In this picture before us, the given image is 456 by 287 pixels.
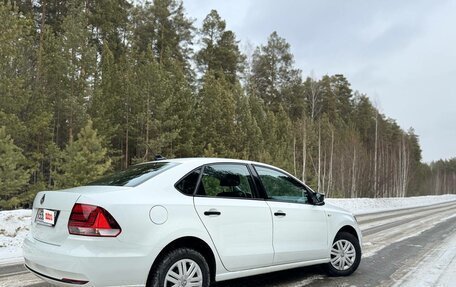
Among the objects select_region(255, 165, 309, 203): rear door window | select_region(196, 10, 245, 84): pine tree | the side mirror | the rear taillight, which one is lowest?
the rear taillight

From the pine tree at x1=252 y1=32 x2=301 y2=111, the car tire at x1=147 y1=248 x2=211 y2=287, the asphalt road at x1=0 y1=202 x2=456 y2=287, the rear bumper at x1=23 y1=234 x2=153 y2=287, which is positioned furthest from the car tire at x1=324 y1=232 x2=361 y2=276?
the pine tree at x1=252 y1=32 x2=301 y2=111

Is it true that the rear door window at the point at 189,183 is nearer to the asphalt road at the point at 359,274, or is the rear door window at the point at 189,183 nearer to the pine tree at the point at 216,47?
the asphalt road at the point at 359,274

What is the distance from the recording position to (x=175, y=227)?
13.1 feet

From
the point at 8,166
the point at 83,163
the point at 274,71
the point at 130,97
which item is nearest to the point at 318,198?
the point at 83,163

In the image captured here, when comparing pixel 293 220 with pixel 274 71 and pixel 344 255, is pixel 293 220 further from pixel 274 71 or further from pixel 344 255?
pixel 274 71

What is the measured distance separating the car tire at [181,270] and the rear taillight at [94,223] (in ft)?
1.90

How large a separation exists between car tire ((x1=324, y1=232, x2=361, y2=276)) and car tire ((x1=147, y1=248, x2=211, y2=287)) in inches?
94.5

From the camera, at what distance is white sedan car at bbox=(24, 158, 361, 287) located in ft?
12.1

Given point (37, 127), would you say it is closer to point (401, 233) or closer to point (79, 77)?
A: point (79, 77)

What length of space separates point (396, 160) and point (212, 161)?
223ft

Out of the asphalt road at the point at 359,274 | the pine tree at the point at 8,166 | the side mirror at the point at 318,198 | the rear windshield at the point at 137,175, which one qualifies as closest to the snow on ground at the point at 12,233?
the asphalt road at the point at 359,274

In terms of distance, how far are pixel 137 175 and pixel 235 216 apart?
1.17m

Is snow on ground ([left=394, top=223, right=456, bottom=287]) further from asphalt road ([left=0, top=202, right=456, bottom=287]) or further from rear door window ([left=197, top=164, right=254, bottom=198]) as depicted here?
rear door window ([left=197, top=164, right=254, bottom=198])

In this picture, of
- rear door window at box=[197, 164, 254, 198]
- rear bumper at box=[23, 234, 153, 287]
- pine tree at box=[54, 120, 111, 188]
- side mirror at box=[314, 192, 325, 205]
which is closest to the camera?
rear bumper at box=[23, 234, 153, 287]
